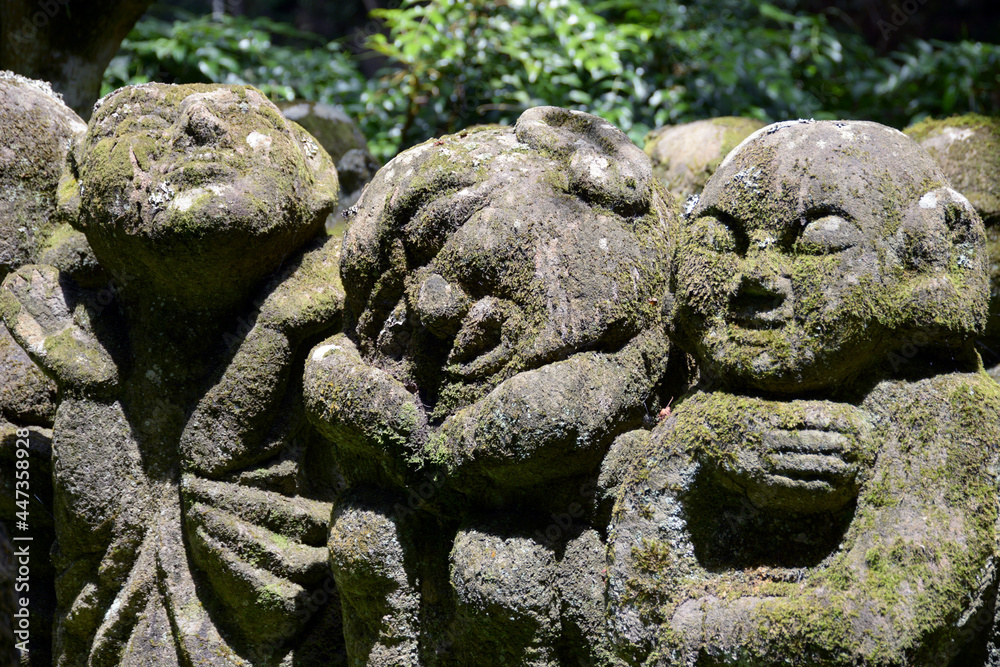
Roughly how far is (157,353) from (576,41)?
3367 millimetres

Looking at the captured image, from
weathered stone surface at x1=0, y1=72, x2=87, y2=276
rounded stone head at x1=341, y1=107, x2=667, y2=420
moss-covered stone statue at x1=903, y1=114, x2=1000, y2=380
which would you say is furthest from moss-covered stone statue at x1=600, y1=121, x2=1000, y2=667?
weathered stone surface at x1=0, y1=72, x2=87, y2=276

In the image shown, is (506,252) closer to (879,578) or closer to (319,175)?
(319,175)

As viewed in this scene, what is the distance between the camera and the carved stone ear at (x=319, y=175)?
2.85 m

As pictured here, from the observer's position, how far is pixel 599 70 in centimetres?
529

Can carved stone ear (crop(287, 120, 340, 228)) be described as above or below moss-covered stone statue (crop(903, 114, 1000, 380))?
above

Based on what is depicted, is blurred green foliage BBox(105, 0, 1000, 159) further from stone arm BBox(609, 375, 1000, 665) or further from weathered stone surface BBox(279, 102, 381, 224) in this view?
stone arm BBox(609, 375, 1000, 665)

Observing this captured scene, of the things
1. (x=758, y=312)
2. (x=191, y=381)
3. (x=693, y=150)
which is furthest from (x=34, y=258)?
(x=758, y=312)

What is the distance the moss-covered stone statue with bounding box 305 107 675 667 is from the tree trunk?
2.90m

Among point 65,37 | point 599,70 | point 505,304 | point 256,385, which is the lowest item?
point 599,70

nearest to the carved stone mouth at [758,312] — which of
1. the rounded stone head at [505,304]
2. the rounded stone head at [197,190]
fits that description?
the rounded stone head at [505,304]

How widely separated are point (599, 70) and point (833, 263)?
147 inches

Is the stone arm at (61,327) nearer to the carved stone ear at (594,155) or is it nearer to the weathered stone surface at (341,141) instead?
the carved stone ear at (594,155)

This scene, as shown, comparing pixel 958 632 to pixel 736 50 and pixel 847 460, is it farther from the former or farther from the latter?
pixel 736 50

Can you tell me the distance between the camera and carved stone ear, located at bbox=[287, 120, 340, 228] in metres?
2.85
